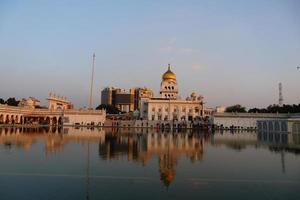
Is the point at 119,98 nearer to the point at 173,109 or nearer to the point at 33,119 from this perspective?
the point at 33,119

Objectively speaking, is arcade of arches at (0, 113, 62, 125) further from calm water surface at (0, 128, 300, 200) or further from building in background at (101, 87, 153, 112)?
calm water surface at (0, 128, 300, 200)

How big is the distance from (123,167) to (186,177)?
317 centimetres

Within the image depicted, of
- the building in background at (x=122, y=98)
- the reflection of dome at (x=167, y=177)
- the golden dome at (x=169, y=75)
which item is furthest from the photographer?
the building in background at (x=122, y=98)

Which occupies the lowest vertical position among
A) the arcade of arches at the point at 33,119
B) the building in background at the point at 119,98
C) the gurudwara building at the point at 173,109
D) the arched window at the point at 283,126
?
the arched window at the point at 283,126

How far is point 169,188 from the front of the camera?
1083cm

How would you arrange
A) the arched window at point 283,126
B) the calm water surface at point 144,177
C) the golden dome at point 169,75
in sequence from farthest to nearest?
the golden dome at point 169,75, the arched window at point 283,126, the calm water surface at point 144,177

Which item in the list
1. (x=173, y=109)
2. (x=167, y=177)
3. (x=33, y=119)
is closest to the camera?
(x=167, y=177)

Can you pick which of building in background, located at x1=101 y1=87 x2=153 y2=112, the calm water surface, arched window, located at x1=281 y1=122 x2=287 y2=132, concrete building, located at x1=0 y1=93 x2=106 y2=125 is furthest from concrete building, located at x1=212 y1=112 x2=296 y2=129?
building in background, located at x1=101 y1=87 x2=153 y2=112

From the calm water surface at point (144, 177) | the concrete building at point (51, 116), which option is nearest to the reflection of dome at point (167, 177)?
the calm water surface at point (144, 177)

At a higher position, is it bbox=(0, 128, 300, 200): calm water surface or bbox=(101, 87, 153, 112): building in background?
bbox=(101, 87, 153, 112): building in background

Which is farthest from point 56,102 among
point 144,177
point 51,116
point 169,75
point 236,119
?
point 144,177

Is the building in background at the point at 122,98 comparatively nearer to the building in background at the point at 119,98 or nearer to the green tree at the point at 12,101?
the building in background at the point at 119,98

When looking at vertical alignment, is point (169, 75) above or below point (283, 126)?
above

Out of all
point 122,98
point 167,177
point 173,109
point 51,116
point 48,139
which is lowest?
point 167,177
